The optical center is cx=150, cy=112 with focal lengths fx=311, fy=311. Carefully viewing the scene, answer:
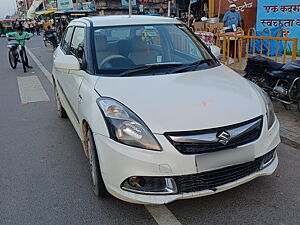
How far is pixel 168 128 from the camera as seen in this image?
241cm

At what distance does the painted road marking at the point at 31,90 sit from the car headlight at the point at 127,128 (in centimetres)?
476

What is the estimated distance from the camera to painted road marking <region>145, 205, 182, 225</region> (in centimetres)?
264

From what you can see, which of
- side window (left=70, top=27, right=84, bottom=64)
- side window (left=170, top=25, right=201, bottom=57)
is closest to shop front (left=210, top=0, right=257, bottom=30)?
side window (left=170, top=25, right=201, bottom=57)

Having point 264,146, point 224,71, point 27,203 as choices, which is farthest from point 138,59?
point 27,203

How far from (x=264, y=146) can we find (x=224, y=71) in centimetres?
119

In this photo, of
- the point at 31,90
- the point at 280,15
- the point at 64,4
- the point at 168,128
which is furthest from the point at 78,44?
the point at 64,4

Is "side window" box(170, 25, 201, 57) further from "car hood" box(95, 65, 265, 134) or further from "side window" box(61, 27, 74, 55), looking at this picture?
"side window" box(61, 27, 74, 55)

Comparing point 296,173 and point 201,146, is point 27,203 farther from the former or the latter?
point 296,173

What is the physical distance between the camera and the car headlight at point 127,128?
244 cm

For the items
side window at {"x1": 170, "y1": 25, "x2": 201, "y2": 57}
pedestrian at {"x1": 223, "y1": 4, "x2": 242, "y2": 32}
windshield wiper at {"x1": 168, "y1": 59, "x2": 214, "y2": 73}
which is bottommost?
windshield wiper at {"x1": 168, "y1": 59, "x2": 214, "y2": 73}

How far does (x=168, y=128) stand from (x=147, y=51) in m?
1.52

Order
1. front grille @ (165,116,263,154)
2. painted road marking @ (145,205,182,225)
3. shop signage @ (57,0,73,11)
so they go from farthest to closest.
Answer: shop signage @ (57,0,73,11)
painted road marking @ (145,205,182,225)
front grille @ (165,116,263,154)

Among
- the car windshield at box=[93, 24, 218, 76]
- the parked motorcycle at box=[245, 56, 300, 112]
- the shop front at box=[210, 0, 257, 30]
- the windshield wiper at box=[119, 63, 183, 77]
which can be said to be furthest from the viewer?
the shop front at box=[210, 0, 257, 30]

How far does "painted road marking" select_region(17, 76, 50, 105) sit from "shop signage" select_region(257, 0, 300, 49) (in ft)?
25.7
